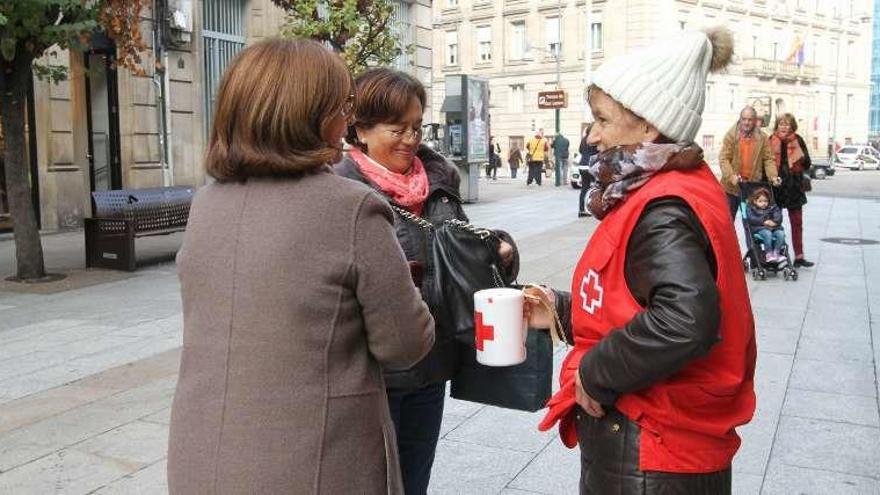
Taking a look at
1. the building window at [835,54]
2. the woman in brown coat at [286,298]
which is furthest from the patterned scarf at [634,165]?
the building window at [835,54]

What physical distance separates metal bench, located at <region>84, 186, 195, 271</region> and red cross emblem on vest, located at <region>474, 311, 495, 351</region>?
852 cm

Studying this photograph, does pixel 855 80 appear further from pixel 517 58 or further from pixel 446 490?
pixel 446 490

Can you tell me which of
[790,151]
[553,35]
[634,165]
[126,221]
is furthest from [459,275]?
[553,35]

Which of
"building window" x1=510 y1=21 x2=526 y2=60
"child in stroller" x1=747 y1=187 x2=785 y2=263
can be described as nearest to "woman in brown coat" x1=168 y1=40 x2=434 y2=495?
"child in stroller" x1=747 y1=187 x2=785 y2=263

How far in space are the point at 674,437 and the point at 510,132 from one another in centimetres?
5401

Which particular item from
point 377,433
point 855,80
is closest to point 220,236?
point 377,433

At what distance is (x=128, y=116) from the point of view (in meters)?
15.5

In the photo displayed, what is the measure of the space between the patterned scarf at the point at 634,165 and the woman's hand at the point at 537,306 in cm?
43

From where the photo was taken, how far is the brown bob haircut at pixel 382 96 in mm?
2857

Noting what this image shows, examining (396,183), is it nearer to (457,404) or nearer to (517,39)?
(457,404)

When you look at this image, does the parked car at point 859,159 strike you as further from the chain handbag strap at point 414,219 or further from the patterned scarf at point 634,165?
the patterned scarf at point 634,165

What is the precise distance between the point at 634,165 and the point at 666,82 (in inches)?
9.0

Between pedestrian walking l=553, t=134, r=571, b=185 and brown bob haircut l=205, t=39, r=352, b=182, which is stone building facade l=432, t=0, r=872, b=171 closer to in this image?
pedestrian walking l=553, t=134, r=571, b=185

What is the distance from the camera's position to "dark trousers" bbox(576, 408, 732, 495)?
6.63ft
